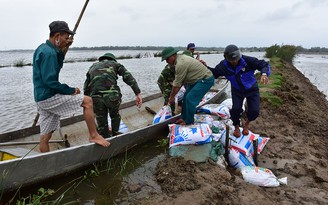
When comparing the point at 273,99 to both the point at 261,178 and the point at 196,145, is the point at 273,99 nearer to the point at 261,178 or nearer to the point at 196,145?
the point at 196,145

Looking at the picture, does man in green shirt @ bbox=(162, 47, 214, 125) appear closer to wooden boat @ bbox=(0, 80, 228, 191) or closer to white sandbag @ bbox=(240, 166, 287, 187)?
wooden boat @ bbox=(0, 80, 228, 191)

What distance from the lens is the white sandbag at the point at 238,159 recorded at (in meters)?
4.50

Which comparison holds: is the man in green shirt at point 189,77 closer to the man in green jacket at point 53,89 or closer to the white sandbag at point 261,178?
the white sandbag at point 261,178

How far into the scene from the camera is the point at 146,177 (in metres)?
4.30

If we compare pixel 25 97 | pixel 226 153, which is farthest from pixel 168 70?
pixel 25 97

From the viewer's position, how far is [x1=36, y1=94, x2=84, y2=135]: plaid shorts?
12.4ft

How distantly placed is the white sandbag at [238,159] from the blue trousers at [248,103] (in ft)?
2.15

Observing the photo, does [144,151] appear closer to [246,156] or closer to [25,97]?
[246,156]

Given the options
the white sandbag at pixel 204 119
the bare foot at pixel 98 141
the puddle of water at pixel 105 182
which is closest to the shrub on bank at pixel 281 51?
the white sandbag at pixel 204 119

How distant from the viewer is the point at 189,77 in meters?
5.46

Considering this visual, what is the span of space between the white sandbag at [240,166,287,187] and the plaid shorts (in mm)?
2612

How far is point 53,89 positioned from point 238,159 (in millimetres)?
2979

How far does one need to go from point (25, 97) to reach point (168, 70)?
27.1 feet

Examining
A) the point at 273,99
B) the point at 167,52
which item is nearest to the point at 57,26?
the point at 167,52
